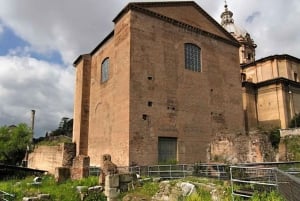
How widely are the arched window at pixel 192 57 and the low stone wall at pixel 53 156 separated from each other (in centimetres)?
1214

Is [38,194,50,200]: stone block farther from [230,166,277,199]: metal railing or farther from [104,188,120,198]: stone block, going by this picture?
[230,166,277,199]: metal railing

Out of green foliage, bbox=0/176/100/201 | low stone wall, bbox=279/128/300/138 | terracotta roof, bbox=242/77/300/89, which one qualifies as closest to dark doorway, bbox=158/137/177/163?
green foliage, bbox=0/176/100/201

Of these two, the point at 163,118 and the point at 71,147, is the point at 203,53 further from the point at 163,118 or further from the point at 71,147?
the point at 71,147

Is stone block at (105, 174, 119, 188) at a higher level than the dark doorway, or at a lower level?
lower

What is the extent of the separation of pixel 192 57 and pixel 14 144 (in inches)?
1082

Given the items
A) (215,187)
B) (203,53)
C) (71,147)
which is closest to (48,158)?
(71,147)

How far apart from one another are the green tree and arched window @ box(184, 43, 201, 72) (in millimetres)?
26265

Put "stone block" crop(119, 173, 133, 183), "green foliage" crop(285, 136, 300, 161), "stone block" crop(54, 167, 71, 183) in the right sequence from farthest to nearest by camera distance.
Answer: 1. "green foliage" crop(285, 136, 300, 161)
2. "stone block" crop(54, 167, 71, 183)
3. "stone block" crop(119, 173, 133, 183)

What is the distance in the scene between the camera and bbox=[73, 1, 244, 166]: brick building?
21094mm

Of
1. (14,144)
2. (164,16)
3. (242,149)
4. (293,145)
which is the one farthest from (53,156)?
(293,145)

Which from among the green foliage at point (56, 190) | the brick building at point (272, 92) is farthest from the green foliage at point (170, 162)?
the brick building at point (272, 92)

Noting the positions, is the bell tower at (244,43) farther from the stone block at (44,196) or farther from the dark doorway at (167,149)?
the stone block at (44,196)

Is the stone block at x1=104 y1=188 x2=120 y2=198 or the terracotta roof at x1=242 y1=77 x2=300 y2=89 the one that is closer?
the stone block at x1=104 y1=188 x2=120 y2=198

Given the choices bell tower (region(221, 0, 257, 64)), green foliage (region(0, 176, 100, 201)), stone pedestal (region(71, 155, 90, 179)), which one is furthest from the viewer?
bell tower (region(221, 0, 257, 64))
